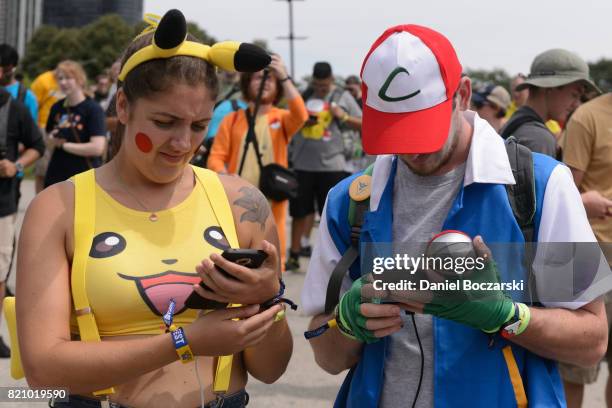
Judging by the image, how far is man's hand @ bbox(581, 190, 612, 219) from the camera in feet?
13.6

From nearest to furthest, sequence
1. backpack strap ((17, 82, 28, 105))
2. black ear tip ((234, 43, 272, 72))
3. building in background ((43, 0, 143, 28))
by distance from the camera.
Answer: black ear tip ((234, 43, 272, 72)) < backpack strap ((17, 82, 28, 105)) < building in background ((43, 0, 143, 28))

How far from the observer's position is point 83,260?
2207mm

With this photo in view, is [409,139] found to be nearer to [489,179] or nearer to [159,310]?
[489,179]

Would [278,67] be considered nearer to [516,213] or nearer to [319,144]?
[319,144]

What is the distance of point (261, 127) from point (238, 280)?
461cm

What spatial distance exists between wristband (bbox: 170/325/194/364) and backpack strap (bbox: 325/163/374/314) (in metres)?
0.43

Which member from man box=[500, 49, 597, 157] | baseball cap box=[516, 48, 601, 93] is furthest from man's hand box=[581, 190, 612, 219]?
baseball cap box=[516, 48, 601, 93]

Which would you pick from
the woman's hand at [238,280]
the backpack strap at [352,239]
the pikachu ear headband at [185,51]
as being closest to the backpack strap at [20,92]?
the pikachu ear headband at [185,51]

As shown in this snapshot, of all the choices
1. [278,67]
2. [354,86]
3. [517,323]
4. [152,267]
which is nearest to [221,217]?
[152,267]

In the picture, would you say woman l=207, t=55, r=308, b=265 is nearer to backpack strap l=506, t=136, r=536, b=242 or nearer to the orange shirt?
the orange shirt

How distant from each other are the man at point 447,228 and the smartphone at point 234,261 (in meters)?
0.25

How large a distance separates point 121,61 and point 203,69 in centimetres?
35

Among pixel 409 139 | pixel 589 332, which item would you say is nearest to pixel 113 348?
pixel 409 139

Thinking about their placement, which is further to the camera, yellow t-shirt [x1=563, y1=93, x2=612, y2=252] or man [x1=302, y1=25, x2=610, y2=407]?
yellow t-shirt [x1=563, y1=93, x2=612, y2=252]
